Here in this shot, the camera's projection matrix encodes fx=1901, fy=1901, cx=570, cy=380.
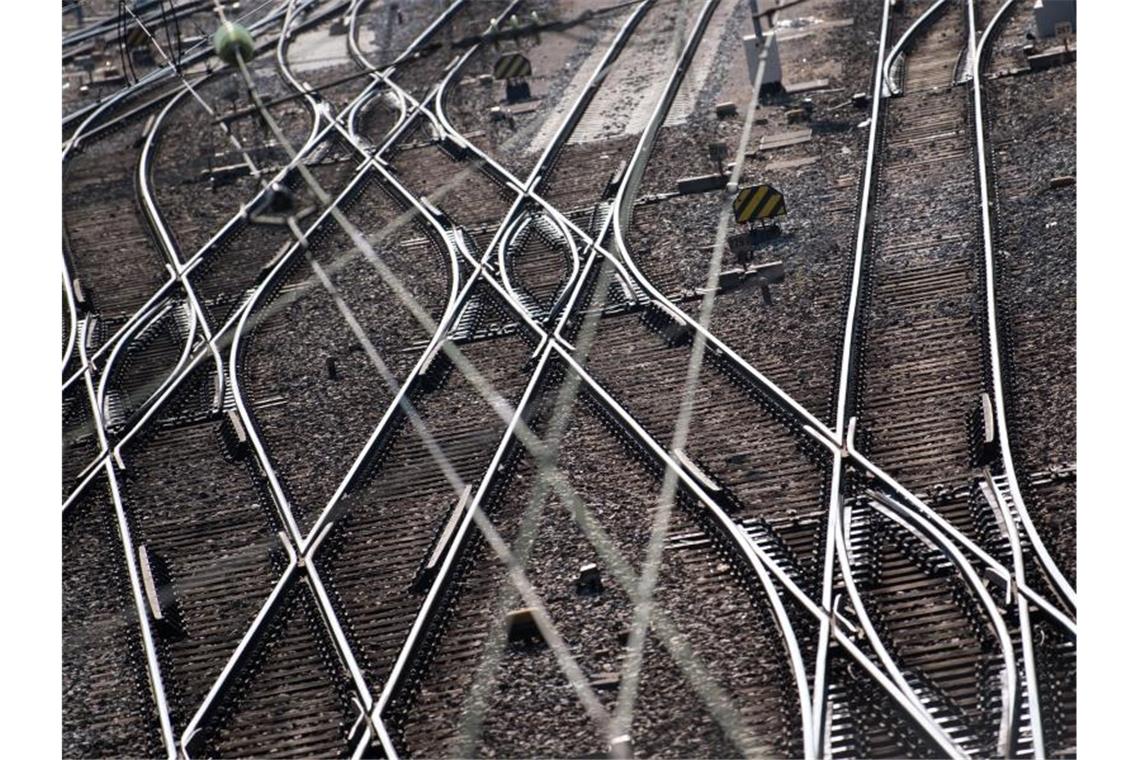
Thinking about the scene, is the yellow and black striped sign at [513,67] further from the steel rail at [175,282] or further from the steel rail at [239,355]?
the steel rail at [175,282]

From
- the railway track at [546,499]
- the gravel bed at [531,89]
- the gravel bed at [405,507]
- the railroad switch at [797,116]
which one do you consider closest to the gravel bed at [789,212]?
the railroad switch at [797,116]

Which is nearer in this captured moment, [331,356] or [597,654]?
[597,654]

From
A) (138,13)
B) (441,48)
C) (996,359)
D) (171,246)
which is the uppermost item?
(138,13)

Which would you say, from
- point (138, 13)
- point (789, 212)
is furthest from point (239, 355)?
point (138, 13)

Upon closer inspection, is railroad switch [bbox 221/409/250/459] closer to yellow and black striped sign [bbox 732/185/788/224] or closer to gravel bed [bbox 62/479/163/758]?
gravel bed [bbox 62/479/163/758]

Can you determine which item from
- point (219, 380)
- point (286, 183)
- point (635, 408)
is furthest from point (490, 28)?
point (635, 408)

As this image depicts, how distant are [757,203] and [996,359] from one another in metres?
4.24

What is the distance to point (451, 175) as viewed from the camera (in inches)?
826

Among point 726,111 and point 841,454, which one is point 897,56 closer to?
point 726,111

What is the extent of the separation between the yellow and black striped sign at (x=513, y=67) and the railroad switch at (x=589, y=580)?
13780 millimetres

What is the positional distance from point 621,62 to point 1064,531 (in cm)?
1463

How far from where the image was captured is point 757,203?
1745 cm

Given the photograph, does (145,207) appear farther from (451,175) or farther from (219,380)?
(219,380)

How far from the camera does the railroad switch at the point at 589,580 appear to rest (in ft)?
38.4
